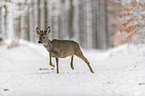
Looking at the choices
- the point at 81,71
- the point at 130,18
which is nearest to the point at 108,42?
the point at 130,18

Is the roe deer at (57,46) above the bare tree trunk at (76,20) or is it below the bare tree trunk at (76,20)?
below

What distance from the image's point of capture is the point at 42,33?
5996 mm

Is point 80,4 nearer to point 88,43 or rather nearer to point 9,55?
point 88,43

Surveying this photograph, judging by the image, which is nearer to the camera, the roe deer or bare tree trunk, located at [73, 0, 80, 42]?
the roe deer

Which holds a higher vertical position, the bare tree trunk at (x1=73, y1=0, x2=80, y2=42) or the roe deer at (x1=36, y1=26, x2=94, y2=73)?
the bare tree trunk at (x1=73, y1=0, x2=80, y2=42)

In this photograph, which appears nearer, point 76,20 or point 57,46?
point 57,46

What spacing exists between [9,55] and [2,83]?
8980mm

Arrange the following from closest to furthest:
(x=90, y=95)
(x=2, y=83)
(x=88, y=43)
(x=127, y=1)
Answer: (x=90, y=95) → (x=2, y=83) → (x=127, y=1) → (x=88, y=43)

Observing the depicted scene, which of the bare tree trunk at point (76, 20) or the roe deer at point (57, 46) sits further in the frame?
the bare tree trunk at point (76, 20)

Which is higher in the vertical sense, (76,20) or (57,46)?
(76,20)

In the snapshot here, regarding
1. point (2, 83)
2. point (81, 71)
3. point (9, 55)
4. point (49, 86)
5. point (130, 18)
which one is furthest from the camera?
point (9, 55)

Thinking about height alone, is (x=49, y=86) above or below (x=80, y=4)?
below

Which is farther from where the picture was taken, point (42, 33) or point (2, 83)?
point (2, 83)

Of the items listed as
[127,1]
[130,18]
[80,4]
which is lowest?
[130,18]
